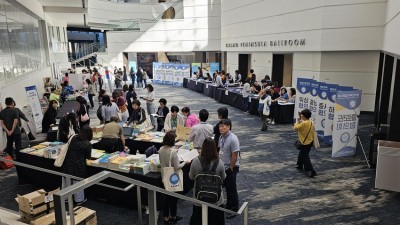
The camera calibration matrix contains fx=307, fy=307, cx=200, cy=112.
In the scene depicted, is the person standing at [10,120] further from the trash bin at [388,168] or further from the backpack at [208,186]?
the trash bin at [388,168]

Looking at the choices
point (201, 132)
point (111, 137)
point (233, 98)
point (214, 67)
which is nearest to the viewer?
point (201, 132)

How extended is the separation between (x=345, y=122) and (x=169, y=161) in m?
5.69

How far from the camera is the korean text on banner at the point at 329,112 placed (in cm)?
922

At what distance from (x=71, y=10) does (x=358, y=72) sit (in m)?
15.4

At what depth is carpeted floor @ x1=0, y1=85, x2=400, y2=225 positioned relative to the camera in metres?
5.54

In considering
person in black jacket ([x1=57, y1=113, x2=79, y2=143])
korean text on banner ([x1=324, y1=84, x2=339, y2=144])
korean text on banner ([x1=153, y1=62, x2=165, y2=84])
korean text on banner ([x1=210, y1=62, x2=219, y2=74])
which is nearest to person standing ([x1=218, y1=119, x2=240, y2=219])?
person in black jacket ([x1=57, y1=113, x2=79, y2=143])

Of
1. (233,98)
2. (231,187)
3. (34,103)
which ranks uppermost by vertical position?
(34,103)

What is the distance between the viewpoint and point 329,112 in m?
9.44

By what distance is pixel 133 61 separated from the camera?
30.2 meters

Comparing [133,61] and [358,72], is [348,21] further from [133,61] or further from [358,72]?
[133,61]

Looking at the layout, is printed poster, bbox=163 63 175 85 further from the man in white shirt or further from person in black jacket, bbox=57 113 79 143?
person in black jacket, bbox=57 113 79 143

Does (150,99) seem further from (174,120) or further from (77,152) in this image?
(77,152)

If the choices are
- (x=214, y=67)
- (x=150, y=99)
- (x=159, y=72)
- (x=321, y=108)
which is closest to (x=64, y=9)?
(x=159, y=72)

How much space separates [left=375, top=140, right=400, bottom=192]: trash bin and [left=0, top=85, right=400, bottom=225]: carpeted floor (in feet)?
0.84
